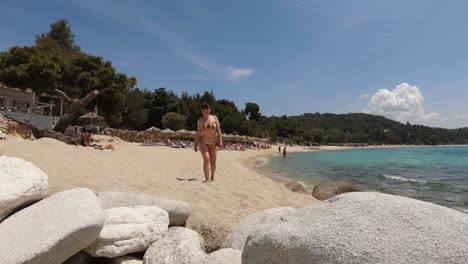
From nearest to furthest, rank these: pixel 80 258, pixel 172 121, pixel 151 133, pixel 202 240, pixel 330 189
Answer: pixel 80 258, pixel 202 240, pixel 330 189, pixel 151 133, pixel 172 121

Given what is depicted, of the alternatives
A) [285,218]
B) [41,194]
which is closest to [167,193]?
[41,194]

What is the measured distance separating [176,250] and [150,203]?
1.09 metres

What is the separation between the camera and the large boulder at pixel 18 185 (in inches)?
116

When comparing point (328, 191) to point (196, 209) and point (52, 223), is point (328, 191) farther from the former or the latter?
point (52, 223)

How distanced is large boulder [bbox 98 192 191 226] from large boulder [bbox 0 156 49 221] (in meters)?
0.66

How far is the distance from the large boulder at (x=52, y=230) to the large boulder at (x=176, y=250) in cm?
51

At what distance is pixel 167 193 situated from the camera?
5406 mm

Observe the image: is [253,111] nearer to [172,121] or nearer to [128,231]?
[172,121]

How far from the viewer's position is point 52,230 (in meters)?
2.55

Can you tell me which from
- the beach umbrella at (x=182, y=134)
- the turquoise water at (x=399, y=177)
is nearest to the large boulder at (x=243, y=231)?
the turquoise water at (x=399, y=177)

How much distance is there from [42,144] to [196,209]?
767cm

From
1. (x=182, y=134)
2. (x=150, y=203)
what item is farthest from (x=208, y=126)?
(x=182, y=134)

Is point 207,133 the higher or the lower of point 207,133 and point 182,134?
the lower

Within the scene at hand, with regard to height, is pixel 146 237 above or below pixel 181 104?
below
